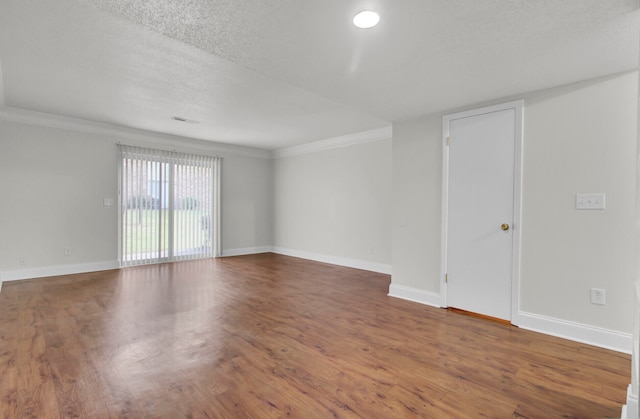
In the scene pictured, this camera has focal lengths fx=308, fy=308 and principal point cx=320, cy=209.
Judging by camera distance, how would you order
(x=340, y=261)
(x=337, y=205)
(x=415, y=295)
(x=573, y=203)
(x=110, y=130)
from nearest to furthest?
1. (x=573, y=203)
2. (x=415, y=295)
3. (x=110, y=130)
4. (x=340, y=261)
5. (x=337, y=205)

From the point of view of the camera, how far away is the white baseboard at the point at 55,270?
4.63 meters

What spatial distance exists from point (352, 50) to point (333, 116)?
2.47 metres

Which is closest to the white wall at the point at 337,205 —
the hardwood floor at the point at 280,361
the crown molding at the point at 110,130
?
the crown molding at the point at 110,130

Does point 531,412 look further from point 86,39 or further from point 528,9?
point 86,39

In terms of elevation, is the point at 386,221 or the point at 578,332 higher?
the point at 386,221

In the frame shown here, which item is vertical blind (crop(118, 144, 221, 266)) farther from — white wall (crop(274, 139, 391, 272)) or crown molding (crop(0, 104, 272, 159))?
white wall (crop(274, 139, 391, 272))

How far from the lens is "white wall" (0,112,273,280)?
464cm

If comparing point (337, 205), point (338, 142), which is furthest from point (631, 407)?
point (338, 142)

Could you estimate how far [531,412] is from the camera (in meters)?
1.76

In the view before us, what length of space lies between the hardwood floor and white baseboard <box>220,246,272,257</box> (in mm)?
3170

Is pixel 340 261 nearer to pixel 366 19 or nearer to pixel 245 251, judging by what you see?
pixel 245 251

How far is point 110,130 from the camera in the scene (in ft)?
18.0

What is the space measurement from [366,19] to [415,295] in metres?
Result: 3.12

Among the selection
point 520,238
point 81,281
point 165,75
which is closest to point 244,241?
point 81,281
